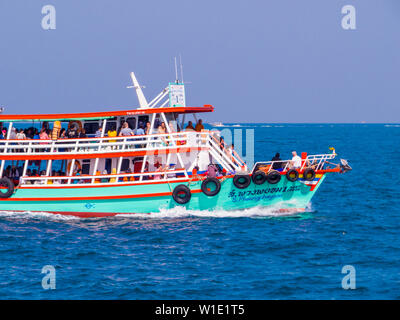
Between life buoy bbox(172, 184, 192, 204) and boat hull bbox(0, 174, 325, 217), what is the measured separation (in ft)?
0.99

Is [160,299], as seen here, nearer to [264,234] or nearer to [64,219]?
[264,234]

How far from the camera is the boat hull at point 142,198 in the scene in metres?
26.6

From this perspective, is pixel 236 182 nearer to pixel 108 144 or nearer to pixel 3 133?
pixel 108 144

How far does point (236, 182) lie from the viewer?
26.3 metres

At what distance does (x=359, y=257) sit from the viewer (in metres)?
21.6

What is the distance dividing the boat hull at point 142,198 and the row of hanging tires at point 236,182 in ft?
1.05

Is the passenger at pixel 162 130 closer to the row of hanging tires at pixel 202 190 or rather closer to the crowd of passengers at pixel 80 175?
the crowd of passengers at pixel 80 175

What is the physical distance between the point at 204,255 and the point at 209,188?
197 inches

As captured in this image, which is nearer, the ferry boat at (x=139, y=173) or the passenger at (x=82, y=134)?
the ferry boat at (x=139, y=173)

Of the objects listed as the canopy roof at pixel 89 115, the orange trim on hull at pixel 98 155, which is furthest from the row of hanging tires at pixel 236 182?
the canopy roof at pixel 89 115
